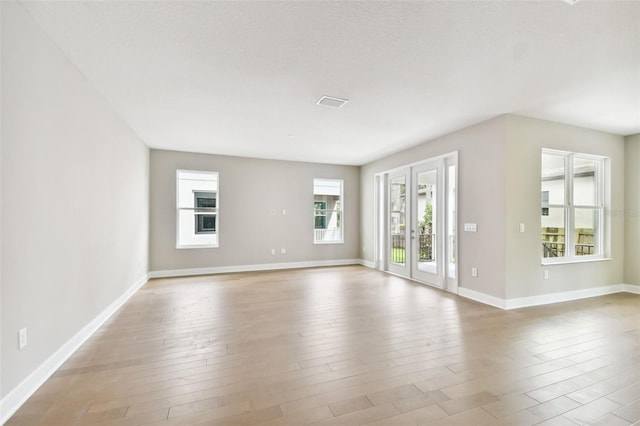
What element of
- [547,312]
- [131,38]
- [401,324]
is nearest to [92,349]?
[131,38]

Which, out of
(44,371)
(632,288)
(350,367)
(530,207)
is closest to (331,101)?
(350,367)

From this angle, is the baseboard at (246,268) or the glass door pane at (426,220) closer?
the glass door pane at (426,220)

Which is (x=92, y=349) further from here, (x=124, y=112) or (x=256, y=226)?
(x=256, y=226)

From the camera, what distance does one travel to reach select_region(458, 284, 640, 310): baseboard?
13.4 ft

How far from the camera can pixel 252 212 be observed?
6.94 m

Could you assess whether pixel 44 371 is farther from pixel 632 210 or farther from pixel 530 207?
pixel 632 210

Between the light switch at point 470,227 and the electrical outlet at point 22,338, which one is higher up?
the light switch at point 470,227

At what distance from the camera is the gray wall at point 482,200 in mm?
4121

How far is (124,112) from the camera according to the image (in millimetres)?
3959

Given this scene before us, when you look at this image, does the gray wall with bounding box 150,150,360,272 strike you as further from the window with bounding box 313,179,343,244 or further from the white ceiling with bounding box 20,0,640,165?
the white ceiling with bounding box 20,0,640,165

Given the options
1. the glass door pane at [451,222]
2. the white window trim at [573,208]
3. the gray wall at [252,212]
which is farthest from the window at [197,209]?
the white window trim at [573,208]

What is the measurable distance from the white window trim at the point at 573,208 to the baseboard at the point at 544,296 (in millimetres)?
478

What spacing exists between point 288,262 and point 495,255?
4496mm

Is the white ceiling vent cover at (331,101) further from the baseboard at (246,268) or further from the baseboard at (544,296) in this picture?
the baseboard at (246,268)
